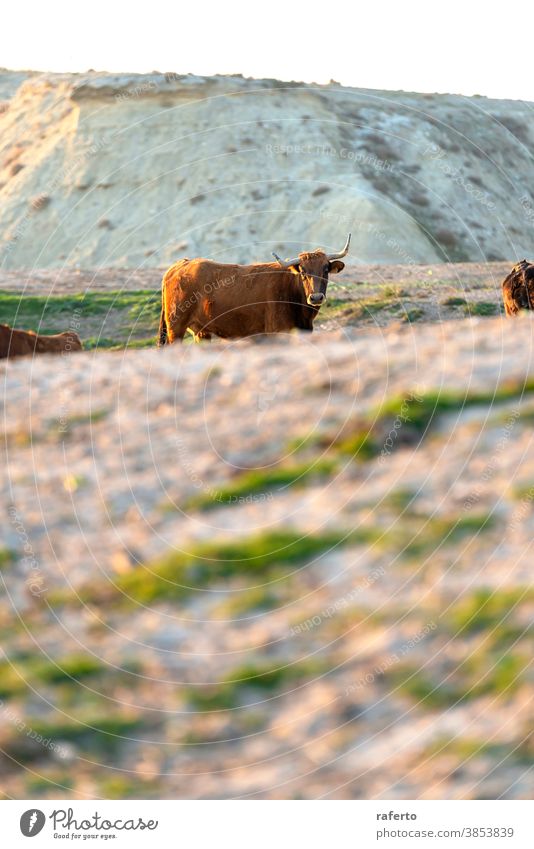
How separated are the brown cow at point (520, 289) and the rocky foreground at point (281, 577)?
424 inches

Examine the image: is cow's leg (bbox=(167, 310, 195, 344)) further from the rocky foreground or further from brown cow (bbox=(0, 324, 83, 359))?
the rocky foreground

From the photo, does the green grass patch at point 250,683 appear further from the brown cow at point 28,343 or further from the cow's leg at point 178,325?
the cow's leg at point 178,325

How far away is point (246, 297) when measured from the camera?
2269cm

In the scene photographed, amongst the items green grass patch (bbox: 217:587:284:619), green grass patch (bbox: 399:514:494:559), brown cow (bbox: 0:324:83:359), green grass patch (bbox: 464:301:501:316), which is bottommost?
green grass patch (bbox: 217:587:284:619)

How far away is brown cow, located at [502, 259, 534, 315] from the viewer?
2369 cm

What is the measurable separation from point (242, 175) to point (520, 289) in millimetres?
46557

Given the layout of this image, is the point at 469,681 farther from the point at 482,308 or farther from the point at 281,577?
the point at 482,308

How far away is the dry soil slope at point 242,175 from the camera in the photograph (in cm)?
6431

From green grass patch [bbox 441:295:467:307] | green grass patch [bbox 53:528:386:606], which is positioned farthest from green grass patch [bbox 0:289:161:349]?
green grass patch [bbox 53:528:386:606]

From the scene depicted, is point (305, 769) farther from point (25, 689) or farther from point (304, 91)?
point (304, 91)

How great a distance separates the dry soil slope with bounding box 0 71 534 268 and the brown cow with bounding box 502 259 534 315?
34.3 metres

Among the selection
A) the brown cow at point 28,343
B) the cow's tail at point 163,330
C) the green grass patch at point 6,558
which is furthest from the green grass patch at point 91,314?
the green grass patch at point 6,558

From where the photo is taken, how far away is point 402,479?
1029cm

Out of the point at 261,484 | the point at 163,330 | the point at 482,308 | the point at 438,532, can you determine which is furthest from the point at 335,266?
the point at 482,308
